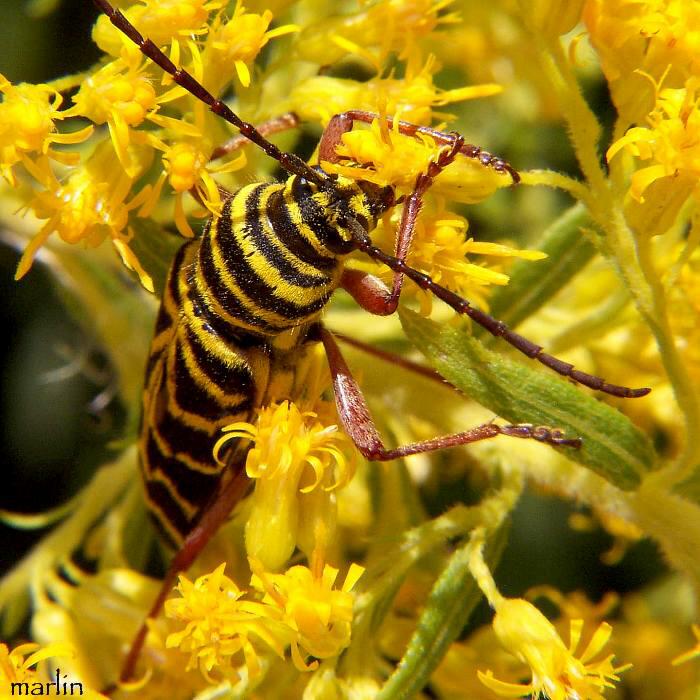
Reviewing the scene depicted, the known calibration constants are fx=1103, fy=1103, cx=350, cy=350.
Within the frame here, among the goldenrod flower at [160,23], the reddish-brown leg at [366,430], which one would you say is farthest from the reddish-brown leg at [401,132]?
the reddish-brown leg at [366,430]

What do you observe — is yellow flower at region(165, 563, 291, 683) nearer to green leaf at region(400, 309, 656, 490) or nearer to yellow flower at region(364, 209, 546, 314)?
green leaf at region(400, 309, 656, 490)

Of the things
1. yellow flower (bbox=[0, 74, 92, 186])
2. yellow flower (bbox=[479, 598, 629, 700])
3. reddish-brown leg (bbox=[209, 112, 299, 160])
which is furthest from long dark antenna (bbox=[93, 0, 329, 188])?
yellow flower (bbox=[479, 598, 629, 700])

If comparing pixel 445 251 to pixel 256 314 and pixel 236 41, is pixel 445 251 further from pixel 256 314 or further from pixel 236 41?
pixel 236 41

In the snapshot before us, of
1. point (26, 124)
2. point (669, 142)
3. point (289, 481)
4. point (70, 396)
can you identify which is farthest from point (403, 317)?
point (70, 396)

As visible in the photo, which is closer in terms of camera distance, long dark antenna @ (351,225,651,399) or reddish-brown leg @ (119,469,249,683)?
long dark antenna @ (351,225,651,399)

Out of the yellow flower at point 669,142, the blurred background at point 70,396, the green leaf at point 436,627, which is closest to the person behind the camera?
the yellow flower at point 669,142

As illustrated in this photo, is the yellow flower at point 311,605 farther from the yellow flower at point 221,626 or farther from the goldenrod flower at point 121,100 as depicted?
the goldenrod flower at point 121,100
